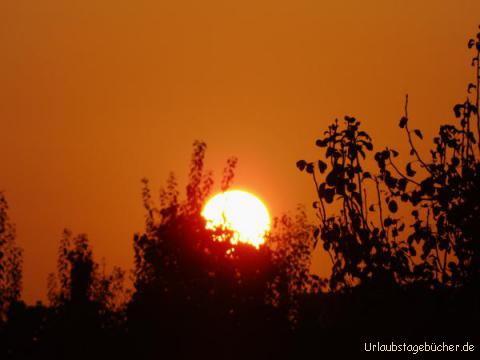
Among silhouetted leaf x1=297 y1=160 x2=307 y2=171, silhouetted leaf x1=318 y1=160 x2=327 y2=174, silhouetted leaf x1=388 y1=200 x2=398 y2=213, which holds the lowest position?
silhouetted leaf x1=388 y1=200 x2=398 y2=213

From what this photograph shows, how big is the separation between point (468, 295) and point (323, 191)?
236 cm

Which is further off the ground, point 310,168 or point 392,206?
point 310,168

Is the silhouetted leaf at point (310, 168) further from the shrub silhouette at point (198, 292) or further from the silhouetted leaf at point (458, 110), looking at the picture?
the shrub silhouette at point (198, 292)

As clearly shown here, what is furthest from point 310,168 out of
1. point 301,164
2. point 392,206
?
point 392,206

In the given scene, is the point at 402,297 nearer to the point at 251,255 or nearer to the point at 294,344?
the point at 294,344

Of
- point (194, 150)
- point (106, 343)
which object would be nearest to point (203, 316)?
point (106, 343)

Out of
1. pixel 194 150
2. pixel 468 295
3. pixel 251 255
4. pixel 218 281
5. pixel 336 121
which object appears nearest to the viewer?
pixel 468 295

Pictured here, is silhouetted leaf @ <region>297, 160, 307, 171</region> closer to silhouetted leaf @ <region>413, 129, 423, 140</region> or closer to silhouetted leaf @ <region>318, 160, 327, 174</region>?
silhouetted leaf @ <region>318, 160, 327, 174</region>

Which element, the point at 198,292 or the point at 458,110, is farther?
the point at 198,292

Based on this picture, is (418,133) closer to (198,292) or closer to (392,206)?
(392,206)

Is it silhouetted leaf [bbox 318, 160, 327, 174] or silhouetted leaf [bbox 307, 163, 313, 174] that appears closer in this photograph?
silhouetted leaf [bbox 318, 160, 327, 174]

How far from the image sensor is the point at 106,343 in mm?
24078

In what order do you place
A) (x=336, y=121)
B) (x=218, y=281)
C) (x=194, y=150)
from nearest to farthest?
1. (x=336, y=121)
2. (x=218, y=281)
3. (x=194, y=150)

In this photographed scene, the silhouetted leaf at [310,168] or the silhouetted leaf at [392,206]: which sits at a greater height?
the silhouetted leaf at [310,168]
